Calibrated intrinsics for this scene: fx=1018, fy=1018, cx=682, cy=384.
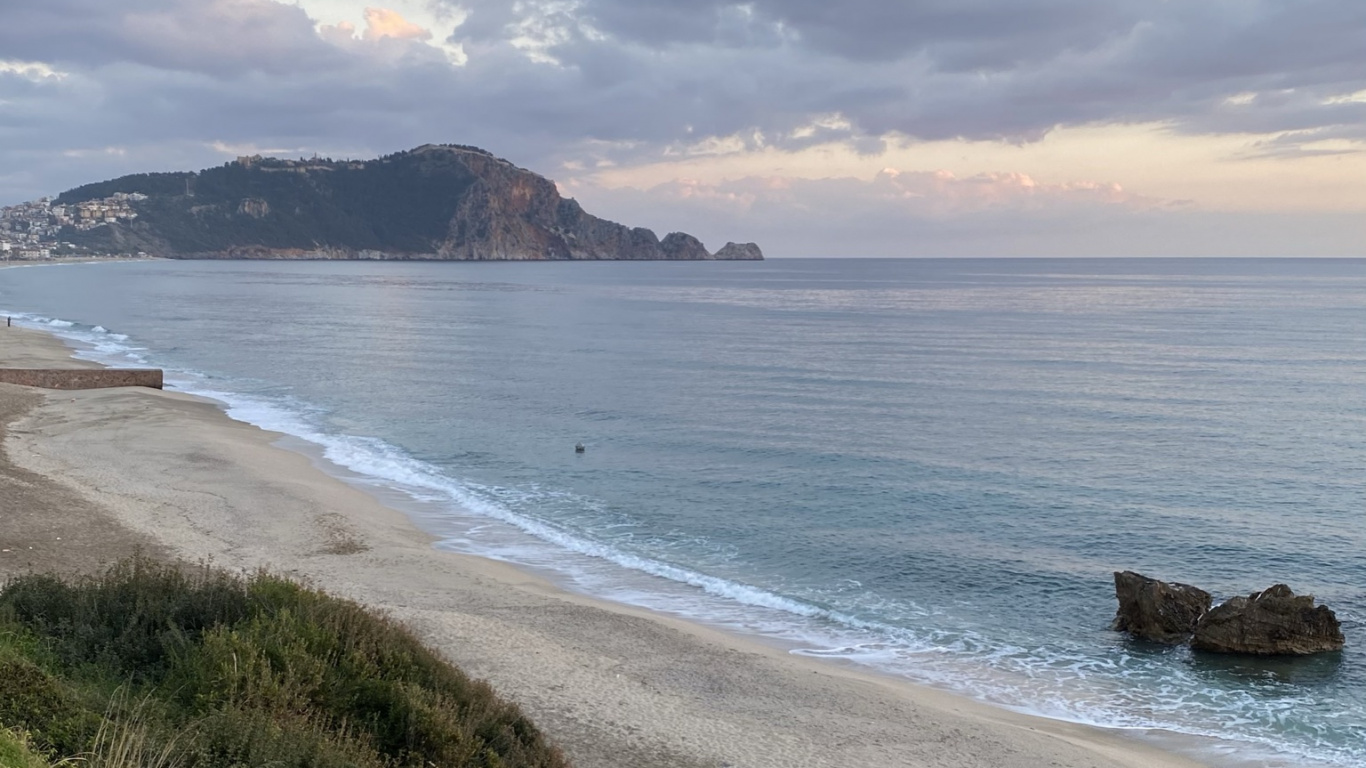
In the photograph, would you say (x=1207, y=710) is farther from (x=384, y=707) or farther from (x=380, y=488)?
(x=380, y=488)

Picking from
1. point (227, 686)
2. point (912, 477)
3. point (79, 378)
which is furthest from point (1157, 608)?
point (79, 378)

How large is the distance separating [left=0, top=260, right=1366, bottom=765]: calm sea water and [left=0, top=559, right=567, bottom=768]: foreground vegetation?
832 cm

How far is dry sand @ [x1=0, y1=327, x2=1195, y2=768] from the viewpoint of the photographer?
11703 millimetres

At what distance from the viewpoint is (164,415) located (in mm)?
34031

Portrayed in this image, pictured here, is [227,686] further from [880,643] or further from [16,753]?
[880,643]

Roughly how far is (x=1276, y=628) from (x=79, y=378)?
1582 inches

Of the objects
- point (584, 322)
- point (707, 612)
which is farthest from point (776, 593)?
point (584, 322)

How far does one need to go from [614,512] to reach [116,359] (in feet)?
128

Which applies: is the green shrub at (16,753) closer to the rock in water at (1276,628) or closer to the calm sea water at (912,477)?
the calm sea water at (912,477)

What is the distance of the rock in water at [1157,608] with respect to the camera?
55.6 ft

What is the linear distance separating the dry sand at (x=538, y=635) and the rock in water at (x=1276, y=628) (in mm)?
4397

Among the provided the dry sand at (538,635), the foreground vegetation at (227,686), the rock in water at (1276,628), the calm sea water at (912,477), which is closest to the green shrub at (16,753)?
the foreground vegetation at (227,686)

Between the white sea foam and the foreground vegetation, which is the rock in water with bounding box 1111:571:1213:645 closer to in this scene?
the white sea foam

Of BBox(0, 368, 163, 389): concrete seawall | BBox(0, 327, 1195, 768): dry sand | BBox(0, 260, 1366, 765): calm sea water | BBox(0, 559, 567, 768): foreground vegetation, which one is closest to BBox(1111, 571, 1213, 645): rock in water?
BBox(0, 260, 1366, 765): calm sea water
